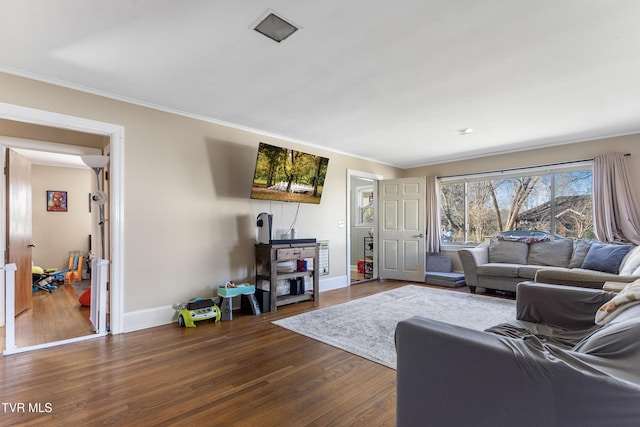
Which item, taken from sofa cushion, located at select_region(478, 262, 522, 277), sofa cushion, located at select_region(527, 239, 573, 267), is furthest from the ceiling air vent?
sofa cushion, located at select_region(527, 239, 573, 267)

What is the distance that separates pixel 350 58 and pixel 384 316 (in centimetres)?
280

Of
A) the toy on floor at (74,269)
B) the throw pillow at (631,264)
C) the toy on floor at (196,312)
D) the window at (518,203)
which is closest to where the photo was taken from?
the throw pillow at (631,264)

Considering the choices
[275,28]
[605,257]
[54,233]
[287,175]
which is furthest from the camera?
[54,233]

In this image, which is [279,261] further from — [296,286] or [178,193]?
[178,193]

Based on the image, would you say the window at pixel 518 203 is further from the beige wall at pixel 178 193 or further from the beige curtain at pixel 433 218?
the beige wall at pixel 178 193

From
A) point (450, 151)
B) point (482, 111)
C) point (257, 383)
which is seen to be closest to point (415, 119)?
point (482, 111)

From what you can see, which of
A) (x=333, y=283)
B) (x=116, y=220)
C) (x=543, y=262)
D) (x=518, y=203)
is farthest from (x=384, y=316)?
(x=518, y=203)

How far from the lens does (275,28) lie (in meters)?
2.04

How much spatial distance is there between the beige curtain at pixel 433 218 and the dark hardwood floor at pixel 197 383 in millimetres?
4236

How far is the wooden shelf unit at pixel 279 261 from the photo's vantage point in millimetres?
4000

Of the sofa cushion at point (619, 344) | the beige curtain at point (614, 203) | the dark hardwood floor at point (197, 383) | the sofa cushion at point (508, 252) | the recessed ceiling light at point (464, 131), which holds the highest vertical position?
the recessed ceiling light at point (464, 131)

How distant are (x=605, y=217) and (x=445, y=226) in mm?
2546

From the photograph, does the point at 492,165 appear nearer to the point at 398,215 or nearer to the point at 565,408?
the point at 398,215

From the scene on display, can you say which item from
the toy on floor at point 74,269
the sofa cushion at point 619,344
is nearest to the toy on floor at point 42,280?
the toy on floor at point 74,269
